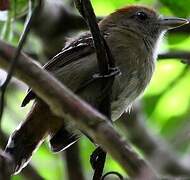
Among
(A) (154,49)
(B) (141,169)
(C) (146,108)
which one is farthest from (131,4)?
(B) (141,169)

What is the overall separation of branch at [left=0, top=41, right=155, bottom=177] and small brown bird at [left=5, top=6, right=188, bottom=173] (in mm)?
1437

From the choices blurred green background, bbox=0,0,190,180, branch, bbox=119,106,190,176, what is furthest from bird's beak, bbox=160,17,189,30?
branch, bbox=119,106,190,176

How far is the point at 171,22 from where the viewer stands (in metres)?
4.25

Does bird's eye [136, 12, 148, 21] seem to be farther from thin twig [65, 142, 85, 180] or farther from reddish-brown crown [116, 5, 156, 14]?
thin twig [65, 142, 85, 180]

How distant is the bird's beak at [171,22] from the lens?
4.04m

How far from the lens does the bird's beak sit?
4041 millimetres

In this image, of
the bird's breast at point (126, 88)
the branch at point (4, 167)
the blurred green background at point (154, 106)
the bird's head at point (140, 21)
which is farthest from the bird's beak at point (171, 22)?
the branch at point (4, 167)

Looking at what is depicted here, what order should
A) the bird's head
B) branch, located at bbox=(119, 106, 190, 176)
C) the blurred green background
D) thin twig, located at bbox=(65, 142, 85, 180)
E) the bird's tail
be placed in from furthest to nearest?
the blurred green background, branch, located at bbox=(119, 106, 190, 176), thin twig, located at bbox=(65, 142, 85, 180), the bird's head, the bird's tail

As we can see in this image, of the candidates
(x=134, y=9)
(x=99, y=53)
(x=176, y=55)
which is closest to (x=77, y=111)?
(x=99, y=53)

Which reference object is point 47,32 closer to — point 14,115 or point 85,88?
point 14,115

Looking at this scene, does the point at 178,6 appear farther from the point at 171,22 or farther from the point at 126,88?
the point at 126,88

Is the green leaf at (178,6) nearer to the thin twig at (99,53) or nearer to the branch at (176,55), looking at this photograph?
the branch at (176,55)

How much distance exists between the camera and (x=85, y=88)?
338cm

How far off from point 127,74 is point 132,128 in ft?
5.83
